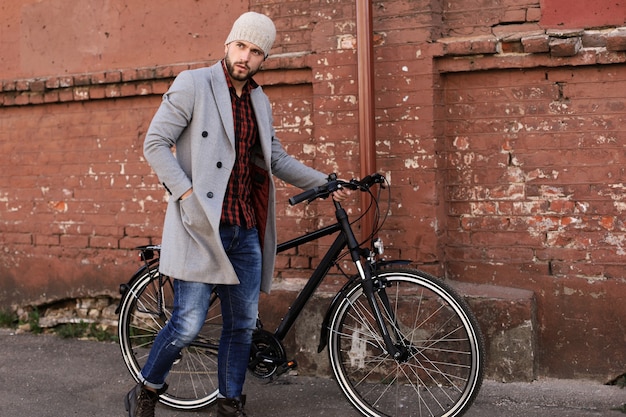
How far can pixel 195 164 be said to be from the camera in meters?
3.99

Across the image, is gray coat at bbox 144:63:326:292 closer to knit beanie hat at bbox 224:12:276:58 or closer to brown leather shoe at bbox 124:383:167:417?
knit beanie hat at bbox 224:12:276:58

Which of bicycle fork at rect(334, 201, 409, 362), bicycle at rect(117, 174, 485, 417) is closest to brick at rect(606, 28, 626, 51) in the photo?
bicycle at rect(117, 174, 485, 417)

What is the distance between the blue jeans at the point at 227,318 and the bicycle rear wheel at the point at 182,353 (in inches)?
15.5

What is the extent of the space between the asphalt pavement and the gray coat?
1145mm

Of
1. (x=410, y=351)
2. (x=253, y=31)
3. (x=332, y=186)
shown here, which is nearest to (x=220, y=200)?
(x=332, y=186)

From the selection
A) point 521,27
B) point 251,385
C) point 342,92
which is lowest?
point 251,385

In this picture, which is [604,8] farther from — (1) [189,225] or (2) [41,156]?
(2) [41,156]

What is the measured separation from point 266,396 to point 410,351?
1.18m

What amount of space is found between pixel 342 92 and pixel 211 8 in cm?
132

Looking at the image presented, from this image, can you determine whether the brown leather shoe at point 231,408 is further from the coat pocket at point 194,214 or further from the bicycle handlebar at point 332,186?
the bicycle handlebar at point 332,186

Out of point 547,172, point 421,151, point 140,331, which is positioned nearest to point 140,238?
point 140,331

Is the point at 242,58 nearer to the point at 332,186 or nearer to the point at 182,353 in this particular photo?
the point at 332,186

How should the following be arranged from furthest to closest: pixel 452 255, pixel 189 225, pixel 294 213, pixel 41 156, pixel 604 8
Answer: pixel 41 156, pixel 294 213, pixel 452 255, pixel 604 8, pixel 189 225

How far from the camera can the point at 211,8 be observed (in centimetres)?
592
